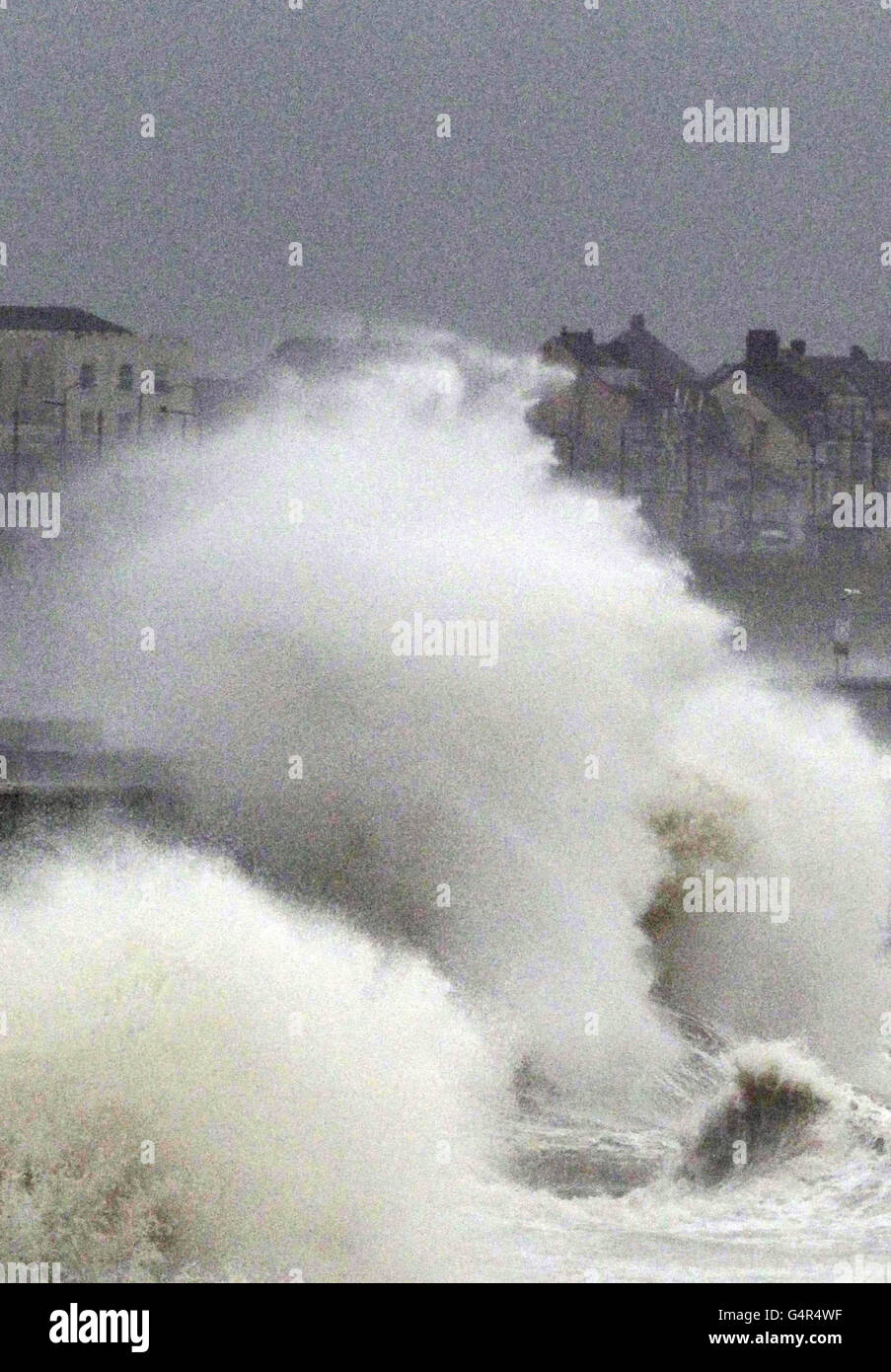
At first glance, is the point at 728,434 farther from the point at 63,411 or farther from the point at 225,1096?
the point at 225,1096

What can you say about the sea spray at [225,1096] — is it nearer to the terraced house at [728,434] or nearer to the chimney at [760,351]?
the terraced house at [728,434]

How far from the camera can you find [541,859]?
27109mm

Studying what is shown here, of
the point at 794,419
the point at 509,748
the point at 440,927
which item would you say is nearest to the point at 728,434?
the point at 794,419

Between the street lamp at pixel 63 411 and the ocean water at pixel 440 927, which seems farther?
the street lamp at pixel 63 411

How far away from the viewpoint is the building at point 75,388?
54.9 metres

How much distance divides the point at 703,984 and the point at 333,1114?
6.45 meters

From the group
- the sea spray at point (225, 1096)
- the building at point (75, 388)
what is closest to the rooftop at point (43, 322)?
the building at point (75, 388)

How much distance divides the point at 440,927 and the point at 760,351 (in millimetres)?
40875

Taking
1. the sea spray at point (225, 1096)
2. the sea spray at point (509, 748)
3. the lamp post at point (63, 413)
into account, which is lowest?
the sea spray at point (225, 1096)

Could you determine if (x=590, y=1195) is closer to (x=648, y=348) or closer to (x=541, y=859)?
(x=541, y=859)

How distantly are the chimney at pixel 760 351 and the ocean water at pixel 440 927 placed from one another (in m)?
27.9

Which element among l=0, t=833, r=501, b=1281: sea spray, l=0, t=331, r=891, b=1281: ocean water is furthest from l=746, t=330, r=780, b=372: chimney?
l=0, t=833, r=501, b=1281: sea spray

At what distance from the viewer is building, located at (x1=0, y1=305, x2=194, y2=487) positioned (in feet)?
180
